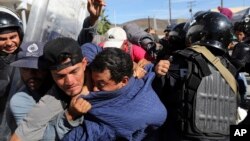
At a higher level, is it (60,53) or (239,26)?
(60,53)

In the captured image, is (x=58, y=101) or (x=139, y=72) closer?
(x=58, y=101)

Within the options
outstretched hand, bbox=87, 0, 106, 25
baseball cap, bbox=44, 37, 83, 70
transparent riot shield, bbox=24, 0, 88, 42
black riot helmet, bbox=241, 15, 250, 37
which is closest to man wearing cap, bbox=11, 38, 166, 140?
baseball cap, bbox=44, 37, 83, 70

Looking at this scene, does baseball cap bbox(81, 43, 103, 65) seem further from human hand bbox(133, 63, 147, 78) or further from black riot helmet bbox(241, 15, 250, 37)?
black riot helmet bbox(241, 15, 250, 37)

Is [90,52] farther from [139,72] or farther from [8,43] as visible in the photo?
[8,43]

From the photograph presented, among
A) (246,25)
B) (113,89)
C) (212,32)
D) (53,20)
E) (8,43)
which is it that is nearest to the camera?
(113,89)

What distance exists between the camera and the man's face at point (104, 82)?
197 centimetres

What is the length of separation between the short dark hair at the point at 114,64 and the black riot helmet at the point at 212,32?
2.18 ft

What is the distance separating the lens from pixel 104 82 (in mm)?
1986

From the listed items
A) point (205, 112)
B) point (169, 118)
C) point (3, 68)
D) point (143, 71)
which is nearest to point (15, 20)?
point (3, 68)

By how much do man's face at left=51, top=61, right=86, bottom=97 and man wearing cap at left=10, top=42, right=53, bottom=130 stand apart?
0.23 meters

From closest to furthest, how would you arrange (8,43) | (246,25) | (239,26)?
(8,43) → (246,25) → (239,26)

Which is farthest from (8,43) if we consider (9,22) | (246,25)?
(246,25)

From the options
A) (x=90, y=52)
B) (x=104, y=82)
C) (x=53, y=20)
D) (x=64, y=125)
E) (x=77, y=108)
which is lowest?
(x=64, y=125)

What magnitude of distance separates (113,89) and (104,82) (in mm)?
62
